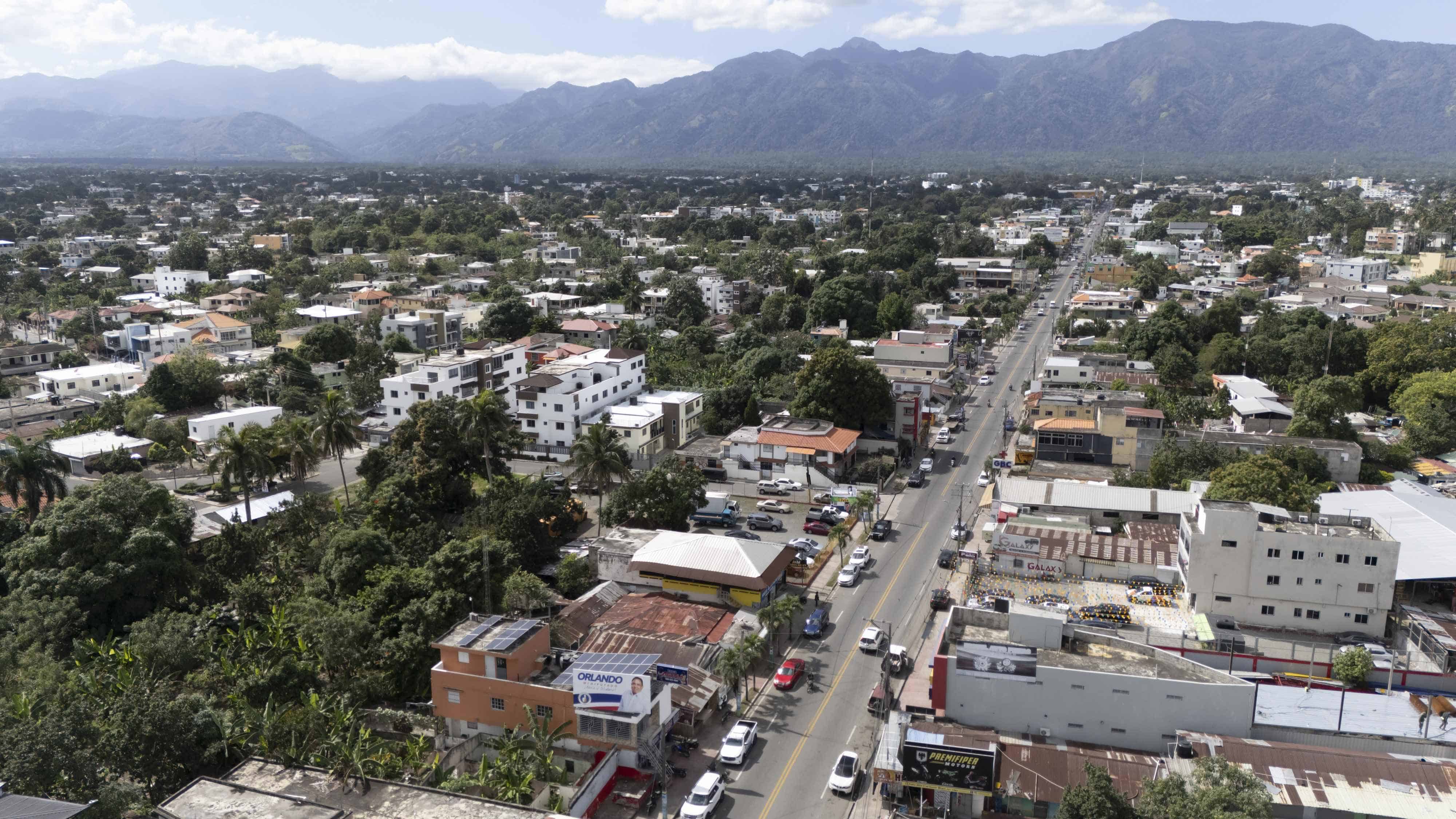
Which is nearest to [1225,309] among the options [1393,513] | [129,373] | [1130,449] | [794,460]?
[1130,449]

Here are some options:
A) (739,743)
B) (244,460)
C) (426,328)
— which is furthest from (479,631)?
(426,328)

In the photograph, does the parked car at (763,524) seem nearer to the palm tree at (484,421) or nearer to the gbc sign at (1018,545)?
the gbc sign at (1018,545)

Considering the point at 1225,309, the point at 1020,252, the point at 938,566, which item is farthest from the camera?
the point at 1020,252

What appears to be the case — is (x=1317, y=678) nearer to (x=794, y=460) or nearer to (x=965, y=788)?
(x=965, y=788)

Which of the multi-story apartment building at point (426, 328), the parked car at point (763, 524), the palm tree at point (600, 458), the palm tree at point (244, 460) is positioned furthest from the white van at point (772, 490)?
the multi-story apartment building at point (426, 328)

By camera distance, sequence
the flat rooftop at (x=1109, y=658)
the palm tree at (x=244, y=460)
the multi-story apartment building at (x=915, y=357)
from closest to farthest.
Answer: the flat rooftop at (x=1109, y=658) → the palm tree at (x=244, y=460) → the multi-story apartment building at (x=915, y=357)

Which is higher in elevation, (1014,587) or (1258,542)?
(1258,542)
